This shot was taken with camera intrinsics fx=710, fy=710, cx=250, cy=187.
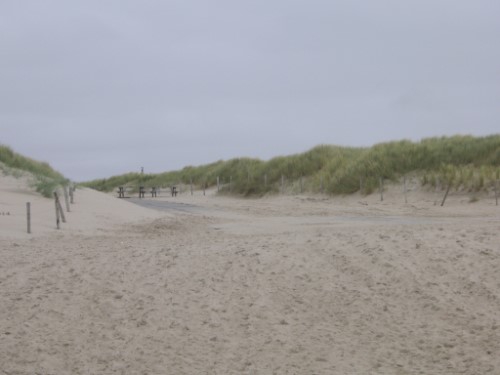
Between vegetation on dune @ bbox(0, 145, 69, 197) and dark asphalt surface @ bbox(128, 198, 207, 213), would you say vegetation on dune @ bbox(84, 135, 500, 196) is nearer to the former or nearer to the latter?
dark asphalt surface @ bbox(128, 198, 207, 213)

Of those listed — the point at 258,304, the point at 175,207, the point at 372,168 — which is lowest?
the point at 258,304

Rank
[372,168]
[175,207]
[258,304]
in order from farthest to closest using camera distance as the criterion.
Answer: [372,168] < [175,207] < [258,304]

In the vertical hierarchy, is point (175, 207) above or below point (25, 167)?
below

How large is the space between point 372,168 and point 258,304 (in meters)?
25.4

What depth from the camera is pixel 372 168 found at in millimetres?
33062

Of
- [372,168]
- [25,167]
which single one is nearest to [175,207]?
[25,167]

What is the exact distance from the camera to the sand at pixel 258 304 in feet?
23.0

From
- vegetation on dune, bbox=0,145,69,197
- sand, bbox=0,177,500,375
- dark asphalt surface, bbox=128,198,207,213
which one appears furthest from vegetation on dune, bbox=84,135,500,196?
sand, bbox=0,177,500,375

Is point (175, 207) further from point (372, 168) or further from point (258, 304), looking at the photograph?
point (258, 304)

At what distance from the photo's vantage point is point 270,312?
8.18 meters

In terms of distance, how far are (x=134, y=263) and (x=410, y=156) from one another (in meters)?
25.0

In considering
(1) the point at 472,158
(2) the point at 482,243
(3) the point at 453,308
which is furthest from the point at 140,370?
(1) the point at 472,158

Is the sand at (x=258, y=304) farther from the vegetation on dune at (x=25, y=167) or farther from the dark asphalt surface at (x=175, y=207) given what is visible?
the dark asphalt surface at (x=175, y=207)

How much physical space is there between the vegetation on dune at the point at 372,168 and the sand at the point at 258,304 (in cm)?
1758
